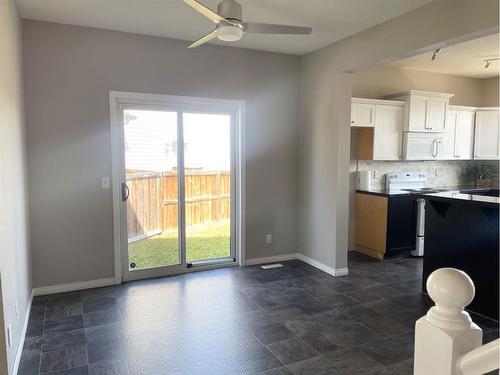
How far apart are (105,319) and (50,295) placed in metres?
0.95

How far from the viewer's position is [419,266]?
4.98 metres

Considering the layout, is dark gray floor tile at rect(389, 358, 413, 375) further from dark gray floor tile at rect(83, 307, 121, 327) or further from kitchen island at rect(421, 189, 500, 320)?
dark gray floor tile at rect(83, 307, 121, 327)

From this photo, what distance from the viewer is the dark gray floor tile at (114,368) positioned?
8.33 ft

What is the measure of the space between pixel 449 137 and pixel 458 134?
0.22m

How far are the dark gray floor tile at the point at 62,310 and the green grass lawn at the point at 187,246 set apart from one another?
2.87ft

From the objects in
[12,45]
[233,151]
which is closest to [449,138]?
[233,151]

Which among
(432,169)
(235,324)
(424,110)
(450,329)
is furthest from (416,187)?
(450,329)

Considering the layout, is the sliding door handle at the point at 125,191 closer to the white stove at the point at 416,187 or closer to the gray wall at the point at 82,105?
the gray wall at the point at 82,105

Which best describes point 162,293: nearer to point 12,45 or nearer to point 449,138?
point 12,45

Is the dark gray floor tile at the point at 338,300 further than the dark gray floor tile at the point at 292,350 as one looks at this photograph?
Yes

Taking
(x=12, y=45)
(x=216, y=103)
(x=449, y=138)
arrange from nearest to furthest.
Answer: (x=12, y=45) < (x=216, y=103) < (x=449, y=138)

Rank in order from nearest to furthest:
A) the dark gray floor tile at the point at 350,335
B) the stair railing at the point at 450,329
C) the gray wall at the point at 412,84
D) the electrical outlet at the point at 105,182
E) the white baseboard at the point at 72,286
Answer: the stair railing at the point at 450,329
the dark gray floor tile at the point at 350,335
the white baseboard at the point at 72,286
the electrical outlet at the point at 105,182
the gray wall at the point at 412,84

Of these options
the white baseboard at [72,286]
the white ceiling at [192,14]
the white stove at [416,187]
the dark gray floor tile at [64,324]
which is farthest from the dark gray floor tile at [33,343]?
the white stove at [416,187]

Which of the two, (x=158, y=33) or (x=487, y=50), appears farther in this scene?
(x=487, y=50)
